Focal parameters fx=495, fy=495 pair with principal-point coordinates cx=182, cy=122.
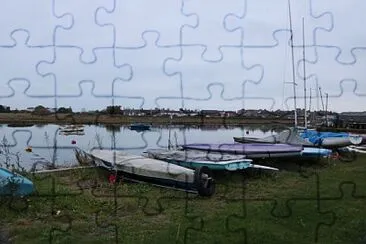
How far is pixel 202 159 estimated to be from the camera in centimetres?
1197

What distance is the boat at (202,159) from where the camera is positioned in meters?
11.4

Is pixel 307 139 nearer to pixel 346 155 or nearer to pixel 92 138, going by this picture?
pixel 346 155

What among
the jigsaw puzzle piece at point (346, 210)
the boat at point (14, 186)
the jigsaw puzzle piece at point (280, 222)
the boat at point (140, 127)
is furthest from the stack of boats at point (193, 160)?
the boat at point (14, 186)

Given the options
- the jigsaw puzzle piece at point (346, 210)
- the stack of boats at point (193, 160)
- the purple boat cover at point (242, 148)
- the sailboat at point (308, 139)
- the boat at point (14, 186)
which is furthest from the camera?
the sailboat at point (308, 139)

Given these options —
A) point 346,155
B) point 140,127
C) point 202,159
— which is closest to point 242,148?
point 202,159

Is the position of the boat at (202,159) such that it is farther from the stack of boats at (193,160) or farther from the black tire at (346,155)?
the black tire at (346,155)

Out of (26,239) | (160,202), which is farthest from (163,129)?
(26,239)

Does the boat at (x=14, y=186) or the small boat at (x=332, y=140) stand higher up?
the small boat at (x=332, y=140)

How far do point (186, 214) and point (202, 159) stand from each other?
4.47 meters

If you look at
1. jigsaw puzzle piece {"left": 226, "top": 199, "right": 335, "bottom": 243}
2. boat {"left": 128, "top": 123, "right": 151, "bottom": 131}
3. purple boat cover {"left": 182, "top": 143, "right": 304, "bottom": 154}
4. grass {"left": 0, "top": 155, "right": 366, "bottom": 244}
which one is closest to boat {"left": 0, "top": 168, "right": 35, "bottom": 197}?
grass {"left": 0, "top": 155, "right": 366, "bottom": 244}

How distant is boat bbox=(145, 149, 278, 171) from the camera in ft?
37.3

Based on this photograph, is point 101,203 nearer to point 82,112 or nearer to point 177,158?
point 82,112

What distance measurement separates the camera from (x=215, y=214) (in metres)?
7.46

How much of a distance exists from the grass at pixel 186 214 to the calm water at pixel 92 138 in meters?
0.95
